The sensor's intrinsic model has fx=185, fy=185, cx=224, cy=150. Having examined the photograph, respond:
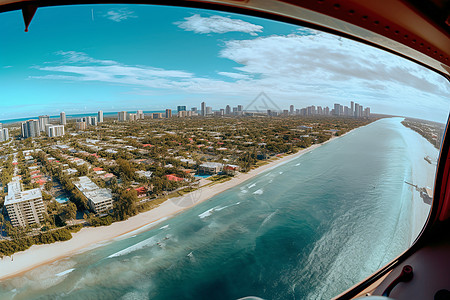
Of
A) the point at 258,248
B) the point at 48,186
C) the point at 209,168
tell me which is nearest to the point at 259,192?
the point at 209,168

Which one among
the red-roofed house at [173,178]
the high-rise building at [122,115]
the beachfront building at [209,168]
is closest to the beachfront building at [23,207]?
the red-roofed house at [173,178]

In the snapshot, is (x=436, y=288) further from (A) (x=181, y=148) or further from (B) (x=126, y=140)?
(B) (x=126, y=140)

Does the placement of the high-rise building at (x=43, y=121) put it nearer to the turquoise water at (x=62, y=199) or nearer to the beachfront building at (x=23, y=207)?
the beachfront building at (x=23, y=207)

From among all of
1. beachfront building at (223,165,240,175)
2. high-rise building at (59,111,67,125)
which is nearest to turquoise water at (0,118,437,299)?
beachfront building at (223,165,240,175)

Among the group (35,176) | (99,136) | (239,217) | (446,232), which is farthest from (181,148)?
(446,232)

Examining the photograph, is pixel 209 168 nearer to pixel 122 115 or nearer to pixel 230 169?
pixel 230 169

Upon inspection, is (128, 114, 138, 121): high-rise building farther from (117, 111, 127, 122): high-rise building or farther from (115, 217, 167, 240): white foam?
(115, 217, 167, 240): white foam
